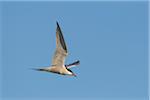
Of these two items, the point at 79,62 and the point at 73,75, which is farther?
the point at 79,62

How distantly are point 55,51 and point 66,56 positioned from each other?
0.89 m

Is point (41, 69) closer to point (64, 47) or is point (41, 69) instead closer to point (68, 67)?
point (64, 47)

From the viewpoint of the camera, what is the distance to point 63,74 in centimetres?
3169

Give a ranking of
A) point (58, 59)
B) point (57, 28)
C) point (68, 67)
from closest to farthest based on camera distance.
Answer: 1. point (57, 28)
2. point (58, 59)
3. point (68, 67)

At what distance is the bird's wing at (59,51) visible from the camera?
28797 mm

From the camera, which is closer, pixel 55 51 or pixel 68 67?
pixel 55 51

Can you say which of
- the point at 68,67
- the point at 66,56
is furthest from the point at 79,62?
the point at 66,56

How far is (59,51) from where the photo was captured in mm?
30172

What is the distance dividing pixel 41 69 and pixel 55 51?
43.0 inches

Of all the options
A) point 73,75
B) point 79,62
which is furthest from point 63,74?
point 79,62

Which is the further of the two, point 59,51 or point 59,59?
point 59,59

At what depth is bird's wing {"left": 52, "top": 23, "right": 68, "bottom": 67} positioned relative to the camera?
94.5 feet

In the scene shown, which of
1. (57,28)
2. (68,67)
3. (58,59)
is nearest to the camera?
(57,28)

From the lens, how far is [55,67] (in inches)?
1209
